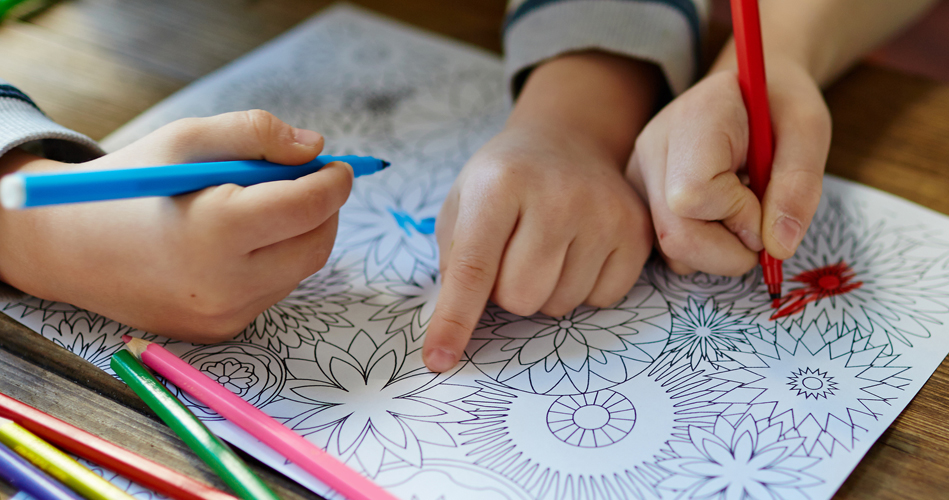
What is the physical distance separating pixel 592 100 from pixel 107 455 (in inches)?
15.4

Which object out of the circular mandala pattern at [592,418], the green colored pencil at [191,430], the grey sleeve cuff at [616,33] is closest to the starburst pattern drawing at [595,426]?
the circular mandala pattern at [592,418]

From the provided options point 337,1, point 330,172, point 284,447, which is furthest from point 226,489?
point 337,1

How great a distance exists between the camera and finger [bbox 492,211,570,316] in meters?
0.36

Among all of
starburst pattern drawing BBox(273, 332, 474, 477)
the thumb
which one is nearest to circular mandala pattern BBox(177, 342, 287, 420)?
starburst pattern drawing BBox(273, 332, 474, 477)

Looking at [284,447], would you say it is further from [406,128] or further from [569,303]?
[406,128]

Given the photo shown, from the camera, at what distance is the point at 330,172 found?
32 centimetres

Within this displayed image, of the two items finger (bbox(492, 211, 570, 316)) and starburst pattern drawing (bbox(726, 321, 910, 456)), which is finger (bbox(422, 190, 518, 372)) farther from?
starburst pattern drawing (bbox(726, 321, 910, 456))

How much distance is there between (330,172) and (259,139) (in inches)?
1.5

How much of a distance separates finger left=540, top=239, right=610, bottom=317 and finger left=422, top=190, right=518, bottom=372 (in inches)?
1.7

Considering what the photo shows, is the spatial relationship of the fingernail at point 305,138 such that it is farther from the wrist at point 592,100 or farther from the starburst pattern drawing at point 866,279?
the starburst pattern drawing at point 866,279

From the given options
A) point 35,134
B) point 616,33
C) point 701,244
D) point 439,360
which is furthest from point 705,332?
point 35,134

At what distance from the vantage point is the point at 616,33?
50 cm

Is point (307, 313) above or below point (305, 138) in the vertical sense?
below

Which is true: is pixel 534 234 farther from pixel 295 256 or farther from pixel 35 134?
pixel 35 134
